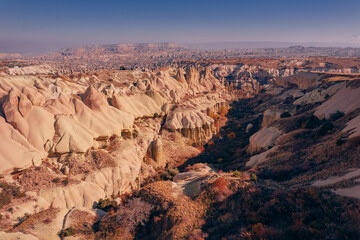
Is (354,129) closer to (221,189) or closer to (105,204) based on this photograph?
(221,189)

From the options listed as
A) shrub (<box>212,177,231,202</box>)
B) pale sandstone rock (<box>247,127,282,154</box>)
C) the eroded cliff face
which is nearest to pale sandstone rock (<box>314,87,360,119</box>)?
pale sandstone rock (<box>247,127,282,154</box>)

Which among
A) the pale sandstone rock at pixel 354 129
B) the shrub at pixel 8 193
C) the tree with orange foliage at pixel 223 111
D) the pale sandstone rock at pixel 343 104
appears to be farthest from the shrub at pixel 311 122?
the shrub at pixel 8 193

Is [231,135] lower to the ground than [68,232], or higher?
lower

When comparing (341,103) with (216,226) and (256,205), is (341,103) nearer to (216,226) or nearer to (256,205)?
(256,205)

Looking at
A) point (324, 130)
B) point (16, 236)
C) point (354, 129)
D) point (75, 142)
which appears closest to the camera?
point (16, 236)

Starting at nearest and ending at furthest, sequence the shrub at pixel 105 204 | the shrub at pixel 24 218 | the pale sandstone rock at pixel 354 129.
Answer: the shrub at pixel 24 218, the pale sandstone rock at pixel 354 129, the shrub at pixel 105 204

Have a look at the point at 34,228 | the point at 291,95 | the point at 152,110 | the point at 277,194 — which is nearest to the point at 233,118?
the point at 291,95

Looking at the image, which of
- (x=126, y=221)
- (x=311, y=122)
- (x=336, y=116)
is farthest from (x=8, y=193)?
(x=336, y=116)

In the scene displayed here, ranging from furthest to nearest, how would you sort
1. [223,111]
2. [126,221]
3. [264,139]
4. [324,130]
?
[223,111], [264,139], [324,130], [126,221]

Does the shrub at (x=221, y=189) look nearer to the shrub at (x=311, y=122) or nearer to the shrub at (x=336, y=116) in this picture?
the shrub at (x=311, y=122)
